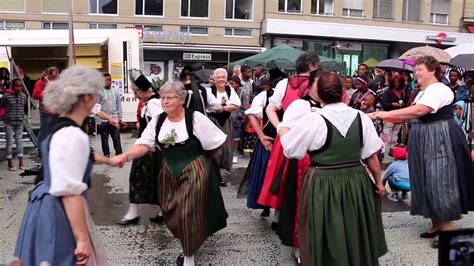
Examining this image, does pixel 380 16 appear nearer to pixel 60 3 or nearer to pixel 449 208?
pixel 60 3

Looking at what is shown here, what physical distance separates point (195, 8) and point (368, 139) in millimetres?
22536

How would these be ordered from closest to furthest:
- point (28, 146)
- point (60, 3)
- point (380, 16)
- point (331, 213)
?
point (331, 213) → point (28, 146) → point (60, 3) → point (380, 16)

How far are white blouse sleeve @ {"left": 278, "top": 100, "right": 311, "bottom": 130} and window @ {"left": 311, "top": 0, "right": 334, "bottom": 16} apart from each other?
76.4 feet

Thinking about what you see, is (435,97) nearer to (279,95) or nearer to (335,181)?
(279,95)

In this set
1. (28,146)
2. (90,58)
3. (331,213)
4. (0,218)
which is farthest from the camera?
(90,58)

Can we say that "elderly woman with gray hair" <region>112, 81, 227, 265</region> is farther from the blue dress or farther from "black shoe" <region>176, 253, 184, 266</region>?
the blue dress

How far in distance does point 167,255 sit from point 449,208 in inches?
102

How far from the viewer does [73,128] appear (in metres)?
2.35

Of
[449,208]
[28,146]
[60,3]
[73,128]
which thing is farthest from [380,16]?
[73,128]

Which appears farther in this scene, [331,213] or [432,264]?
[432,264]

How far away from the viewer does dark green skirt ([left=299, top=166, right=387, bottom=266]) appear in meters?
3.22

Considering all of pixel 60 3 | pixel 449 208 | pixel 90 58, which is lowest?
pixel 449 208

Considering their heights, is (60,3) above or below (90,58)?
above

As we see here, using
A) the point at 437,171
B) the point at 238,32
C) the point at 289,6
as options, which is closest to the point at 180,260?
the point at 437,171
